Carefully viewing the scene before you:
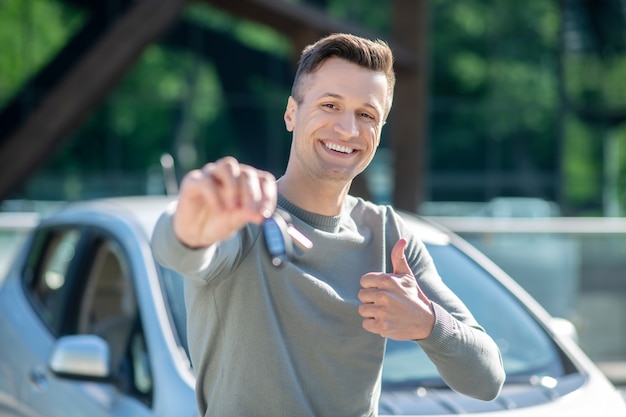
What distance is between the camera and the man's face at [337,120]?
2152 millimetres

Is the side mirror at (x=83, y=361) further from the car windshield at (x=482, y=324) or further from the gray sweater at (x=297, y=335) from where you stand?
the gray sweater at (x=297, y=335)

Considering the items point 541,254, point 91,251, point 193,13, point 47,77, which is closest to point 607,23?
point 193,13

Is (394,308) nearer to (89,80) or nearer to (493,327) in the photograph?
(493,327)

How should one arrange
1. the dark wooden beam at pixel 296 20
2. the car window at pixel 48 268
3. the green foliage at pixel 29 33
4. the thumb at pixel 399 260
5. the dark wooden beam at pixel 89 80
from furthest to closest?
the green foliage at pixel 29 33, the dark wooden beam at pixel 89 80, the dark wooden beam at pixel 296 20, the car window at pixel 48 268, the thumb at pixel 399 260

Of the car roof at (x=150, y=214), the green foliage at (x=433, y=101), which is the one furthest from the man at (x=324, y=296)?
the green foliage at (x=433, y=101)

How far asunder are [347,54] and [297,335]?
0.57 metres

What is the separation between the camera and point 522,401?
3.24 m

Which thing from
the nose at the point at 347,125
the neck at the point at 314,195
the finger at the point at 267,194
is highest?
the nose at the point at 347,125

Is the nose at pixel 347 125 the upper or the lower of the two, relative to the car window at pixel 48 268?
lower

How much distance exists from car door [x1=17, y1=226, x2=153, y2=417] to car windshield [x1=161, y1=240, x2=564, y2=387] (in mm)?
210

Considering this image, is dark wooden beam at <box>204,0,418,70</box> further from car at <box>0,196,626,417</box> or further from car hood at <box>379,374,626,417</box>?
car hood at <box>379,374,626,417</box>

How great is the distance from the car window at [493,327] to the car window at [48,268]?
168 cm

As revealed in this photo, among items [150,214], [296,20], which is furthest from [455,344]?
[296,20]

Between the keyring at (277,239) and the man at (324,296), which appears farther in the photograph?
the man at (324,296)
